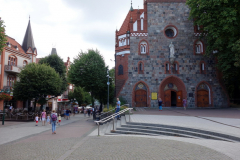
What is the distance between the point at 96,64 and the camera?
1110 inches

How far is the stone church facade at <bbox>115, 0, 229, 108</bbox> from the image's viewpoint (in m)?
28.9

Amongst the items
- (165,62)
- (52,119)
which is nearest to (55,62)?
(165,62)

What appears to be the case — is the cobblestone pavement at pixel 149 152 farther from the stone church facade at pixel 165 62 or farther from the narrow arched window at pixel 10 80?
the narrow arched window at pixel 10 80

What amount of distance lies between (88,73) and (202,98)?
1762cm

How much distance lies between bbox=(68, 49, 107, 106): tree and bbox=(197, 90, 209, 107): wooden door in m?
14.7

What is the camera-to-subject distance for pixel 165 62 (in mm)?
29406

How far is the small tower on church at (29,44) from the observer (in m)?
39.7

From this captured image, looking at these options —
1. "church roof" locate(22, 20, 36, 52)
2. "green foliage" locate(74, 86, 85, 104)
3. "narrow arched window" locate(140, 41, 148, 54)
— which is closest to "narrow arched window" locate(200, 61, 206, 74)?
"narrow arched window" locate(140, 41, 148, 54)

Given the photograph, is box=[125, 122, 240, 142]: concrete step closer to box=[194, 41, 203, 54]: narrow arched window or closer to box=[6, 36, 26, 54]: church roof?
box=[194, 41, 203, 54]: narrow arched window

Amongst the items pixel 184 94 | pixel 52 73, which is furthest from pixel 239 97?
pixel 52 73

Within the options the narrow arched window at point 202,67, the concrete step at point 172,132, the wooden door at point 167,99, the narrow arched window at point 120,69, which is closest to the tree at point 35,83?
the narrow arched window at point 120,69

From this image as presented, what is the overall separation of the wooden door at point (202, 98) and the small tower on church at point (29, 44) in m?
32.9

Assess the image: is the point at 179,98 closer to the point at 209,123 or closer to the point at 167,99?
the point at 167,99

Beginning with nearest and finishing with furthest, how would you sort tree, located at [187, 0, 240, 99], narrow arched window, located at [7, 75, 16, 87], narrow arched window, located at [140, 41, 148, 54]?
tree, located at [187, 0, 240, 99], narrow arched window, located at [140, 41, 148, 54], narrow arched window, located at [7, 75, 16, 87]
